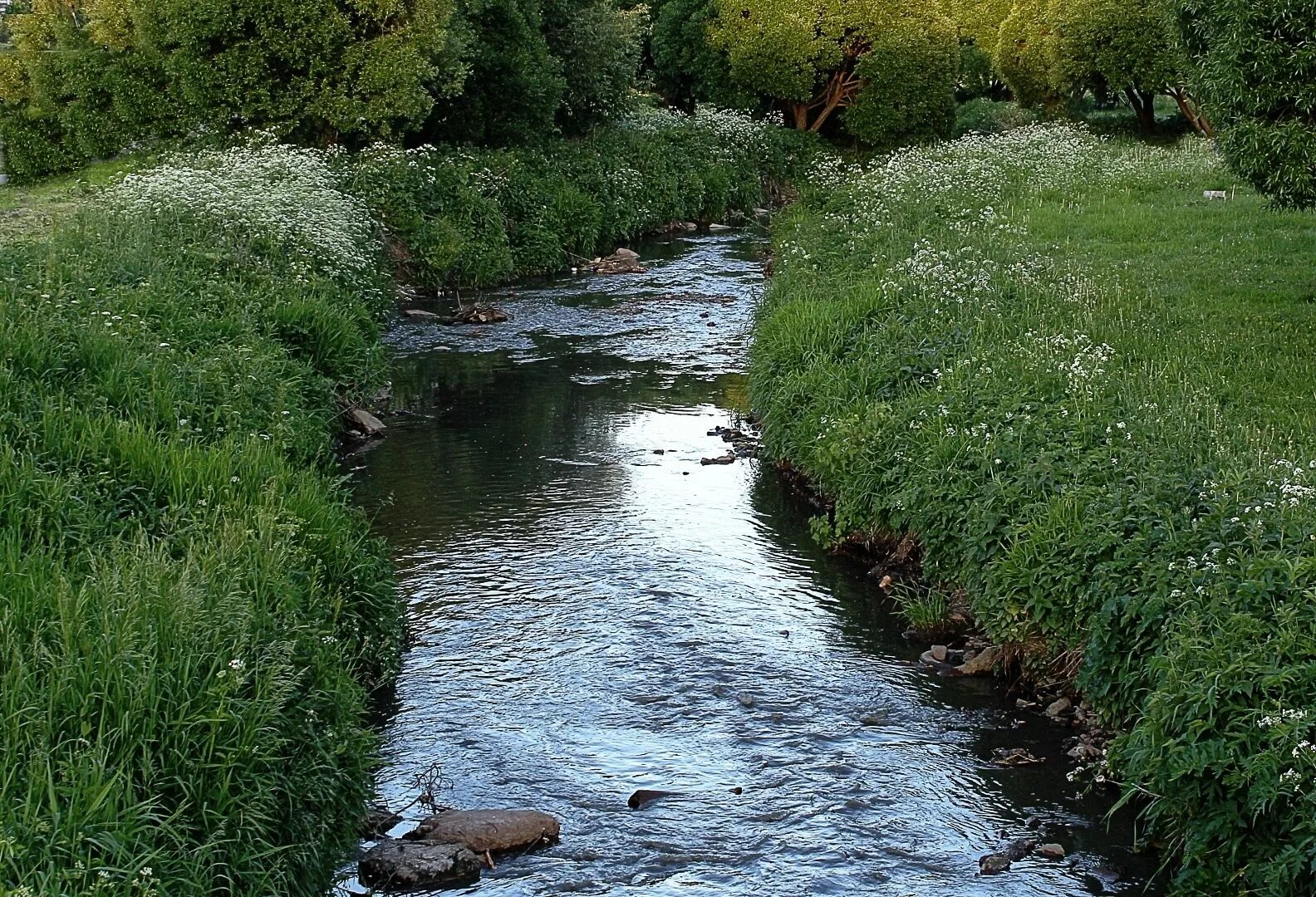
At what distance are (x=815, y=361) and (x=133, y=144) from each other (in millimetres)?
14409

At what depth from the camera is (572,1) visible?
89.9ft

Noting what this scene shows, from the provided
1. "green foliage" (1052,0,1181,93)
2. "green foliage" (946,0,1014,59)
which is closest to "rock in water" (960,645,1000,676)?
"green foliage" (1052,0,1181,93)

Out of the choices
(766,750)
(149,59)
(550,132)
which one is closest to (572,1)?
(550,132)

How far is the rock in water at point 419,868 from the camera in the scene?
5684mm

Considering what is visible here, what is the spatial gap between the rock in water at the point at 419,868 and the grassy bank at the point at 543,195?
14326 mm

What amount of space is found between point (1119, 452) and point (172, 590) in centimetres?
531

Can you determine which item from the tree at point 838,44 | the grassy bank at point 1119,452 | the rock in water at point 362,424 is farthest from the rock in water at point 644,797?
the tree at point 838,44

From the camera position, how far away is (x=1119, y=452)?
7.73m

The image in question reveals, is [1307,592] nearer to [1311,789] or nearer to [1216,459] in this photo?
[1311,789]

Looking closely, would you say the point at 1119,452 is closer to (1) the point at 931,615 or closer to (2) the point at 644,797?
(1) the point at 931,615

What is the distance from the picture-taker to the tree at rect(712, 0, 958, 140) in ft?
115

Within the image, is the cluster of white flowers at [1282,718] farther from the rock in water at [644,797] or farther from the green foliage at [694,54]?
the green foliage at [694,54]

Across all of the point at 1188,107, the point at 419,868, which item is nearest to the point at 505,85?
the point at 1188,107

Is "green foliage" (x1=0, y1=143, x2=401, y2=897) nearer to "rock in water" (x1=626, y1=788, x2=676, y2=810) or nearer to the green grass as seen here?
"rock in water" (x1=626, y1=788, x2=676, y2=810)
